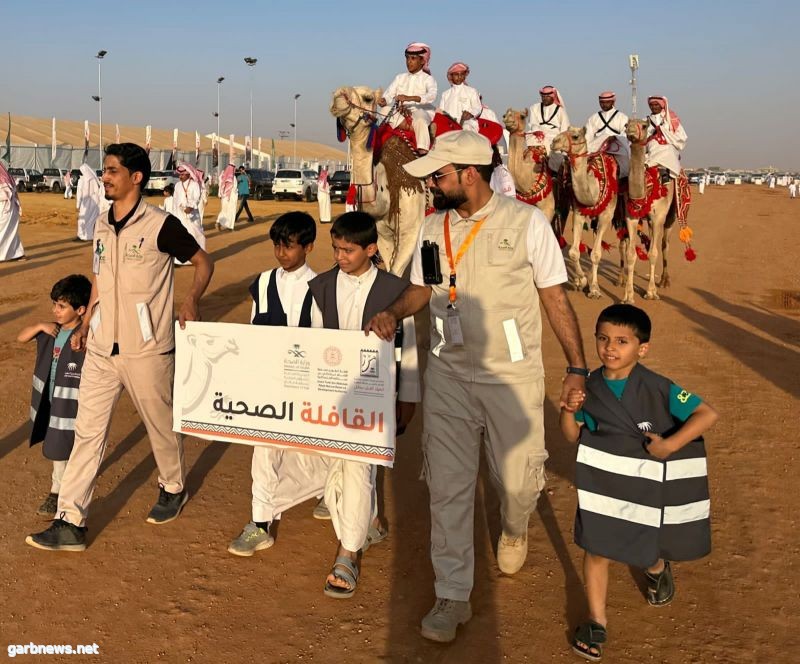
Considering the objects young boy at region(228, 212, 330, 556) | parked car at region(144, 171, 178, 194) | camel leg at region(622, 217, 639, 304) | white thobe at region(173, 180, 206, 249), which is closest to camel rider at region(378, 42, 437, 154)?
camel leg at region(622, 217, 639, 304)

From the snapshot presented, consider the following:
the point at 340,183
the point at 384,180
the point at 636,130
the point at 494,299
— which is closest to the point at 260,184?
the point at 340,183

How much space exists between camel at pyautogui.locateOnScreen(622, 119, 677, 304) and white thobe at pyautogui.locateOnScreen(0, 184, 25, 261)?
37.9 feet

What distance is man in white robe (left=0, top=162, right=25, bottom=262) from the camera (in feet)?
52.1

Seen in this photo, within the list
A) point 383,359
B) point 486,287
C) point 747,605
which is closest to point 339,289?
point 383,359

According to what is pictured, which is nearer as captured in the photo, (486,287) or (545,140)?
(486,287)

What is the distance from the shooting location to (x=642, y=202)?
12.7 meters

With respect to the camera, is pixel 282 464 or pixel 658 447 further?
pixel 282 464

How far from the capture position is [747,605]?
3912 millimetres

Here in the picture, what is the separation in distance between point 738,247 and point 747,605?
18.9 m

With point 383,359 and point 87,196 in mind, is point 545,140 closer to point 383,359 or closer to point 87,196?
point 383,359

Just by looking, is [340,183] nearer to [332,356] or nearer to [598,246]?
[598,246]

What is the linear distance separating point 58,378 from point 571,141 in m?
9.10

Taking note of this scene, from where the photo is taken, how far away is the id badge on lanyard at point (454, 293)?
12.1 ft

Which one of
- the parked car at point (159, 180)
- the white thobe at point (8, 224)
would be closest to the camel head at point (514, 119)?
the white thobe at point (8, 224)
